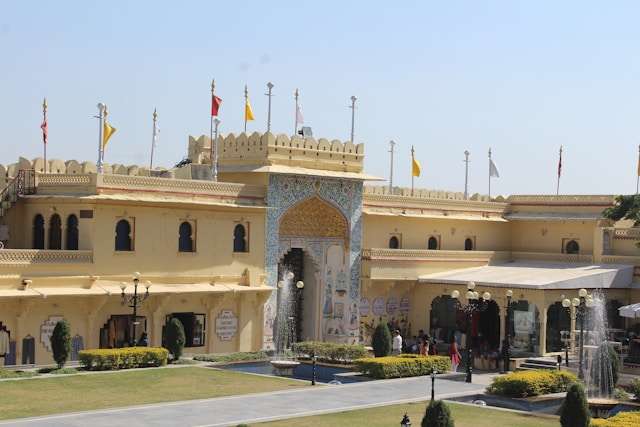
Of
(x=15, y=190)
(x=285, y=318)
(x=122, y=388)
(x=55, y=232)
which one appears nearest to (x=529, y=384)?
(x=122, y=388)

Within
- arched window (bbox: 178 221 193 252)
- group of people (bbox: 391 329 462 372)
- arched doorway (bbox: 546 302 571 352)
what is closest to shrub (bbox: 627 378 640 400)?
group of people (bbox: 391 329 462 372)

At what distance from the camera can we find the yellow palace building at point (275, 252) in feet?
115

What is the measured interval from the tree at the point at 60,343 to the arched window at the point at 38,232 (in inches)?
182

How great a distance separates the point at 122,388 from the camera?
2947 centimetres

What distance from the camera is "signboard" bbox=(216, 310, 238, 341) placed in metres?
38.7

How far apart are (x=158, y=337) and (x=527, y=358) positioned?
12848 millimetres

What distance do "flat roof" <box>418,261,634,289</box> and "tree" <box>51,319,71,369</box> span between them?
16.2 metres

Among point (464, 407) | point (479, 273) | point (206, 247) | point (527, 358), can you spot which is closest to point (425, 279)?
Answer: point (479, 273)

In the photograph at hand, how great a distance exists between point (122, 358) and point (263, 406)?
23.5ft

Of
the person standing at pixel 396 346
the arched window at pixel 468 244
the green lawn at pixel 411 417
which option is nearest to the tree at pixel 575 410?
the green lawn at pixel 411 417

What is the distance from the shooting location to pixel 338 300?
141ft

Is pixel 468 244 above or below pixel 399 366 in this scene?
above

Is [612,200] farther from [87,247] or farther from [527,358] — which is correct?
[87,247]

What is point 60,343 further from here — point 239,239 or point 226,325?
point 239,239
